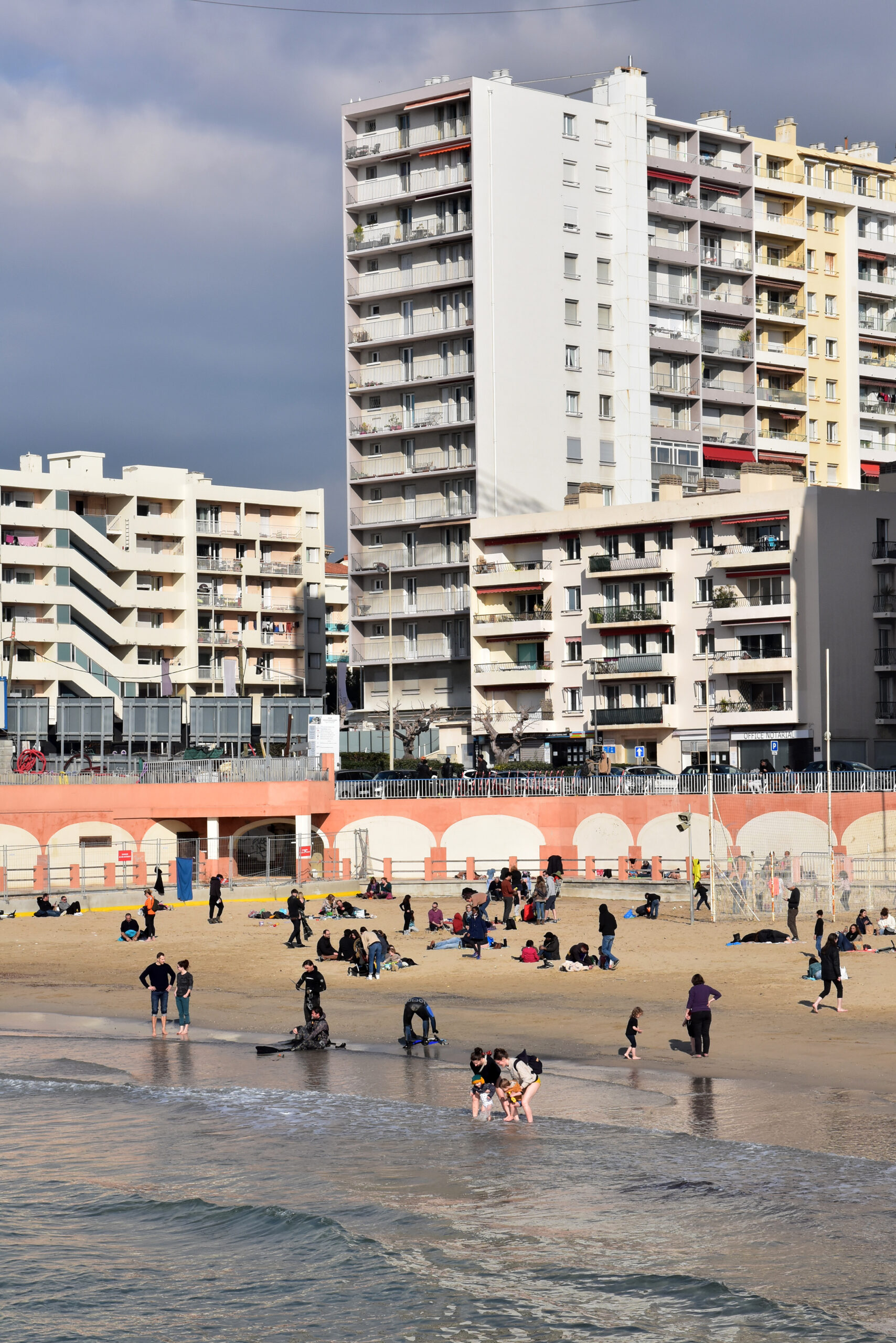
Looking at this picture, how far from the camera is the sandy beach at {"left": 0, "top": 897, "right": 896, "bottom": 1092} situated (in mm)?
29734

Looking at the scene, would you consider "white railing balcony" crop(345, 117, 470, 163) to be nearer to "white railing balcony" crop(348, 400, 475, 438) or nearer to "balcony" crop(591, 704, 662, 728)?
"white railing balcony" crop(348, 400, 475, 438)

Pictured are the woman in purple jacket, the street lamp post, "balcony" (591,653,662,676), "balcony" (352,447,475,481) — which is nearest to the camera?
the woman in purple jacket

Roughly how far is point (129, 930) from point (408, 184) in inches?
2307

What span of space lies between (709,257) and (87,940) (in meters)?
66.1

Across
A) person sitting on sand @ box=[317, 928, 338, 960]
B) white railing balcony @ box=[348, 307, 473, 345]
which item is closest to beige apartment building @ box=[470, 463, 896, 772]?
white railing balcony @ box=[348, 307, 473, 345]

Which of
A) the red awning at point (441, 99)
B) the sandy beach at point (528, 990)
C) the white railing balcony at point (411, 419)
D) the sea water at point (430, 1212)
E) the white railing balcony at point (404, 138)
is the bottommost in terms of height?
the sea water at point (430, 1212)

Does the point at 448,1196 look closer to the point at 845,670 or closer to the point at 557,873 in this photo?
the point at 557,873

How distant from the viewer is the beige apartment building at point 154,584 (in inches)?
3789

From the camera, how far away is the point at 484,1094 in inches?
960

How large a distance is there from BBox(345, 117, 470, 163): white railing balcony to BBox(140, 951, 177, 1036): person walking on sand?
66.8 metres

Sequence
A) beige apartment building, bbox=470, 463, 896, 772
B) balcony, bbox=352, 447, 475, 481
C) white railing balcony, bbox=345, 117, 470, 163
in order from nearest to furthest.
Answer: beige apartment building, bbox=470, 463, 896, 772, white railing balcony, bbox=345, 117, 470, 163, balcony, bbox=352, 447, 475, 481

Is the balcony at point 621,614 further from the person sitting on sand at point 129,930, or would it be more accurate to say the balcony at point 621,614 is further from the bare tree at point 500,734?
the person sitting on sand at point 129,930

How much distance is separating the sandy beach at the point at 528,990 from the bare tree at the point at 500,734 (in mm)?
30439

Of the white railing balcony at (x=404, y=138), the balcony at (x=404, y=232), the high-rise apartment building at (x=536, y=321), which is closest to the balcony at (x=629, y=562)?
the high-rise apartment building at (x=536, y=321)
